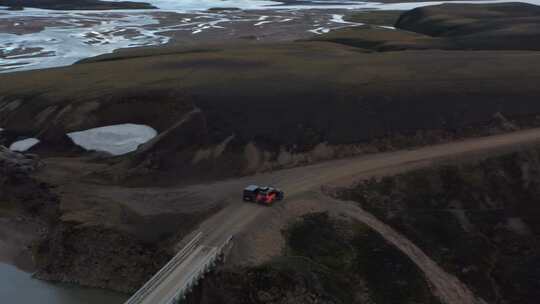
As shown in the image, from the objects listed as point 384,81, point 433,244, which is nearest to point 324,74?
point 384,81

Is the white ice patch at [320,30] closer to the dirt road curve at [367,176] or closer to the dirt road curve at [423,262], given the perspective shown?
the dirt road curve at [367,176]

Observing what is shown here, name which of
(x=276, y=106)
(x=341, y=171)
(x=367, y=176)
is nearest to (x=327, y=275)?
(x=367, y=176)

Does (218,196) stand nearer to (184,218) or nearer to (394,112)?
(184,218)

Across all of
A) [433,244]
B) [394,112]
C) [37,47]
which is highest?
[394,112]

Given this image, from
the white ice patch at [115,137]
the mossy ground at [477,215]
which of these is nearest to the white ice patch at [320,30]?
the white ice patch at [115,137]

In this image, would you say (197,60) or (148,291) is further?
(197,60)

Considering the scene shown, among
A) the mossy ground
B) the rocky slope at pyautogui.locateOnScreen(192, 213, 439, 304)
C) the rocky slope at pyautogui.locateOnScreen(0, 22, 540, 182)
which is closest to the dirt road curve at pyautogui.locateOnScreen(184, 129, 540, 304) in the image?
the mossy ground

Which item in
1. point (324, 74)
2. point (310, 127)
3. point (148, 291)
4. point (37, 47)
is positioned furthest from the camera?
point (37, 47)
